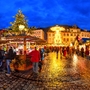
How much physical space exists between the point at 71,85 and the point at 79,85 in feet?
1.17

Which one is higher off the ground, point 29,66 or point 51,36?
point 51,36

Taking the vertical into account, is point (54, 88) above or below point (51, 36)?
below

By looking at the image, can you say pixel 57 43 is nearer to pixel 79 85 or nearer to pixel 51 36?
pixel 51 36

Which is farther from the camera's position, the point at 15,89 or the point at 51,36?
the point at 51,36

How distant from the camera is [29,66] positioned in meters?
17.9

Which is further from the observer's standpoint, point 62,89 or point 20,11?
point 20,11

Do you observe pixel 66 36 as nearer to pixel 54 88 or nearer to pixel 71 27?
pixel 71 27

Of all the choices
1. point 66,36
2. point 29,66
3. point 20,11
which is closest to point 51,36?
point 66,36

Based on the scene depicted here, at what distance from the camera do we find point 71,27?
468 feet

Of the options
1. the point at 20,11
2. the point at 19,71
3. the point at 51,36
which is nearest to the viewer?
the point at 19,71

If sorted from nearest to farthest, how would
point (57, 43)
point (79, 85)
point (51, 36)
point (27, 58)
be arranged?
point (79, 85), point (27, 58), point (57, 43), point (51, 36)

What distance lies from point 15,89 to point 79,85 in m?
2.88

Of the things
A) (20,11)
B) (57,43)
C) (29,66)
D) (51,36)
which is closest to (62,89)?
(29,66)

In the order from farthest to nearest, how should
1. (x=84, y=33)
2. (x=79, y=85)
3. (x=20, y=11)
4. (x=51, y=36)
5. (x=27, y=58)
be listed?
(x=84, y=33)
(x=51, y=36)
(x=20, y=11)
(x=27, y=58)
(x=79, y=85)
